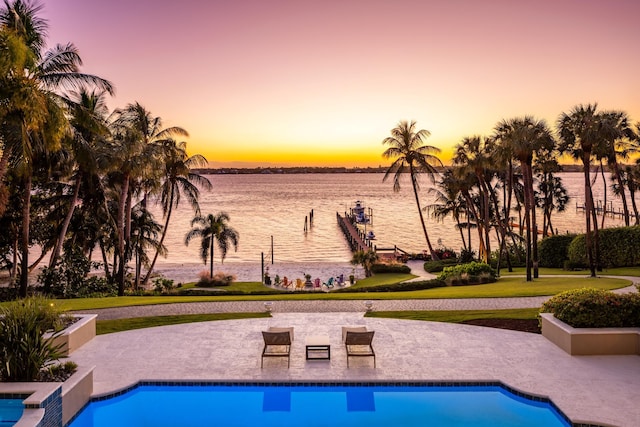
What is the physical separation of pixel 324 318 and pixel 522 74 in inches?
866

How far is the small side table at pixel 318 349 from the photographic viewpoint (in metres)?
11.5

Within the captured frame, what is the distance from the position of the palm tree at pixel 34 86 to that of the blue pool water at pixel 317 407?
955cm

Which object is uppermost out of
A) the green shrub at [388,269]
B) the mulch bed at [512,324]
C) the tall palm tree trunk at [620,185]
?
the tall palm tree trunk at [620,185]

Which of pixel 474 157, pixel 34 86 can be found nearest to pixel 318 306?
→ pixel 34 86

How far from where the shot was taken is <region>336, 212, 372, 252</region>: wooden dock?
167ft

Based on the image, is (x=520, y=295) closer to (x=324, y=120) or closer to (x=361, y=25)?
(x=361, y=25)

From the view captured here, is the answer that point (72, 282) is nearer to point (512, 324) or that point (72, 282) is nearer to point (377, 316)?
point (377, 316)

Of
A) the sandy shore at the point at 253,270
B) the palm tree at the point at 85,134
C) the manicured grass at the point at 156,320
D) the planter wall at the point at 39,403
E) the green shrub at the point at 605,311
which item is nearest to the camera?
the planter wall at the point at 39,403

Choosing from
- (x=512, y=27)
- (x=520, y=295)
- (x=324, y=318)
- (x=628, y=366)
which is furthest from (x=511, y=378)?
(x=512, y=27)

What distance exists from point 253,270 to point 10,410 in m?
31.6

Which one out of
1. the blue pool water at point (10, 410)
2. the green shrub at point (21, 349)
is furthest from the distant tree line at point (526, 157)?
the blue pool water at point (10, 410)

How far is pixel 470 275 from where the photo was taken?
26219mm

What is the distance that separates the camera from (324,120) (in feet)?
208

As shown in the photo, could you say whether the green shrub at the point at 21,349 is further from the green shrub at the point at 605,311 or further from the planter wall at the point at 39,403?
the green shrub at the point at 605,311
